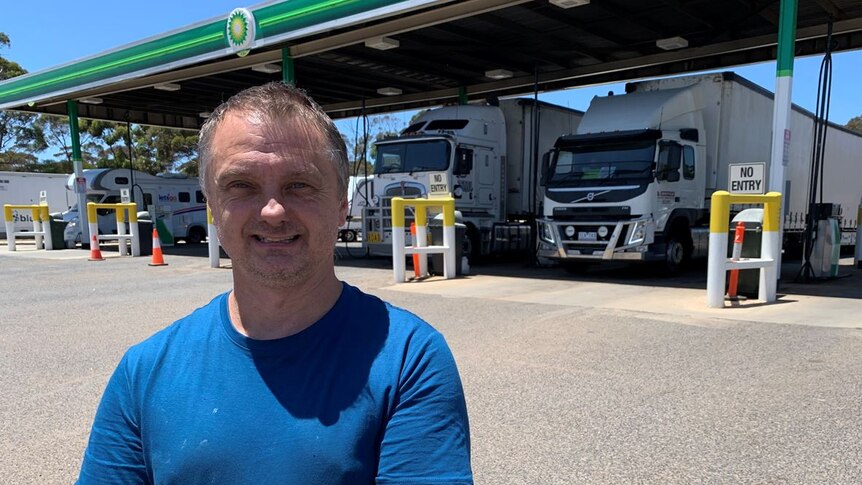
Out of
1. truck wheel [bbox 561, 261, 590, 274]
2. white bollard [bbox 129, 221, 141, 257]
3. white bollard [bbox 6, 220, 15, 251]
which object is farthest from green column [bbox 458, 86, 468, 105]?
white bollard [bbox 6, 220, 15, 251]

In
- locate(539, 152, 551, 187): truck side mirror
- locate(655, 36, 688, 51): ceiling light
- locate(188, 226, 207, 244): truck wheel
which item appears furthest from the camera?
locate(188, 226, 207, 244): truck wheel

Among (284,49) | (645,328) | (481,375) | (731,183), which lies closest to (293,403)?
(481,375)

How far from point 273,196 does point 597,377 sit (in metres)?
3.96

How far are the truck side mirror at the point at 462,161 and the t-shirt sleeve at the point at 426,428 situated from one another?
41.0 feet

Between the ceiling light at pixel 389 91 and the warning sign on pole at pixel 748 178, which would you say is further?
the ceiling light at pixel 389 91

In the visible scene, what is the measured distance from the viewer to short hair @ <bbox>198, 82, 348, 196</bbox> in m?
1.58

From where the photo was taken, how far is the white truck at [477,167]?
45.9 ft

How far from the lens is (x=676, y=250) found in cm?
1177

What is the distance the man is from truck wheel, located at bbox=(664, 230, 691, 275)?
424 inches

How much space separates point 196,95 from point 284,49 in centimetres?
917

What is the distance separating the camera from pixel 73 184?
2202cm

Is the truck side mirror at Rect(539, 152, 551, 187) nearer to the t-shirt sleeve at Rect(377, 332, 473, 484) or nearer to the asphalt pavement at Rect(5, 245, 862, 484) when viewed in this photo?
the asphalt pavement at Rect(5, 245, 862, 484)

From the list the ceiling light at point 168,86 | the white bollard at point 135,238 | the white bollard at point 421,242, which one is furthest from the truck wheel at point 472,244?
the ceiling light at point 168,86

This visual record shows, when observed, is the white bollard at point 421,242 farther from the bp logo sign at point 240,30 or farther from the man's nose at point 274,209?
the man's nose at point 274,209
